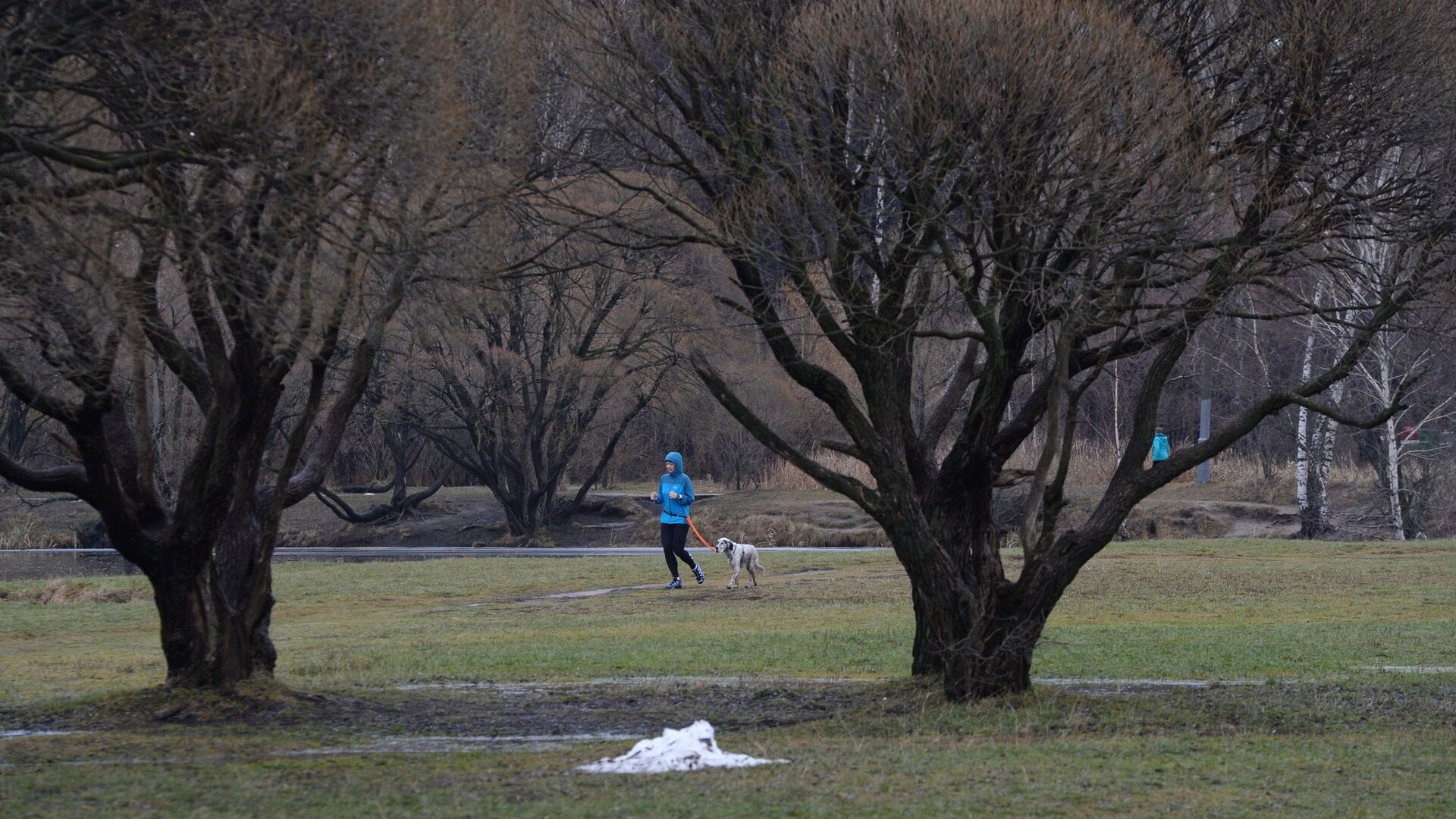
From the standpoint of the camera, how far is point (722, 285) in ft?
105

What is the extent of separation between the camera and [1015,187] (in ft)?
32.4

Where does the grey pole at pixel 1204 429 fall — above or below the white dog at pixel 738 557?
above

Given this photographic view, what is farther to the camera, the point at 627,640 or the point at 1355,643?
the point at 627,640

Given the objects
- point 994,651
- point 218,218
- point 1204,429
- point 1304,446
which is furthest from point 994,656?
point 1204,429

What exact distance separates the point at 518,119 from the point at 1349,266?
6.28 meters

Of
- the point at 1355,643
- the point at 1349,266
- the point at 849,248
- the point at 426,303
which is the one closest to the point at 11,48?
the point at 426,303

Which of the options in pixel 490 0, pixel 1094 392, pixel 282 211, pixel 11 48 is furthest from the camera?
pixel 1094 392

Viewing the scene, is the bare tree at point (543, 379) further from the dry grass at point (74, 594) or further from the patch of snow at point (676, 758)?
the patch of snow at point (676, 758)

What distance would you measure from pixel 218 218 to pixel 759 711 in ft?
17.1

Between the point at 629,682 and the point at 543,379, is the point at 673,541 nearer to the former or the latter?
the point at 629,682

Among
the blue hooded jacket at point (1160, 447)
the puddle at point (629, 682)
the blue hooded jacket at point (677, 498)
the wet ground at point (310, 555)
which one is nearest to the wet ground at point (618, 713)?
the puddle at point (629, 682)

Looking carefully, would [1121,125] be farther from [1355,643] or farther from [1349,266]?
[1355,643]

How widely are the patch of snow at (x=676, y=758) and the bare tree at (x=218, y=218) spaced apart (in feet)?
11.0

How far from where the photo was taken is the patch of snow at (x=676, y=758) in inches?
312
